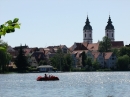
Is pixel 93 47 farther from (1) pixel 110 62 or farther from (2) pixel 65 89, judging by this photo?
(2) pixel 65 89

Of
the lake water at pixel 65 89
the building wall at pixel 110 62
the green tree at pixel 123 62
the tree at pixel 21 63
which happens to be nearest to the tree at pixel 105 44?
the building wall at pixel 110 62

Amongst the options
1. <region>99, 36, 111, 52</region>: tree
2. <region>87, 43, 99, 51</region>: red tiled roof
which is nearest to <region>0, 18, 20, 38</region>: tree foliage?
<region>99, 36, 111, 52</region>: tree

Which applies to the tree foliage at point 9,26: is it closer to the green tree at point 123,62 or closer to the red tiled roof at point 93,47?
the green tree at point 123,62

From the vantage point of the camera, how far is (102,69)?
144 meters

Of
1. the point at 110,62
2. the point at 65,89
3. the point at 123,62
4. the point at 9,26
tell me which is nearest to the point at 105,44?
the point at 110,62

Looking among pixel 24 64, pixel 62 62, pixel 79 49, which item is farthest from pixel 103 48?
pixel 24 64

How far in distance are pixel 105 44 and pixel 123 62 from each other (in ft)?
87.1

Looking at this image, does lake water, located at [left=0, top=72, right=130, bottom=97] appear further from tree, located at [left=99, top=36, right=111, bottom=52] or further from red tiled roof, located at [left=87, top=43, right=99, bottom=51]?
red tiled roof, located at [left=87, top=43, right=99, bottom=51]

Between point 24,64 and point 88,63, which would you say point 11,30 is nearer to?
point 24,64

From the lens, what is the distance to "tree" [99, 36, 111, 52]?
160525 millimetres

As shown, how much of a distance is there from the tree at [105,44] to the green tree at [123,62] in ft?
72.0

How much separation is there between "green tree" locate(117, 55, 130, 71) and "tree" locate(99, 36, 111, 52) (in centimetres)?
2194

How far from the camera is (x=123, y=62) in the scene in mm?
136250

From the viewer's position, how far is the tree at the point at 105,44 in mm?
160525
